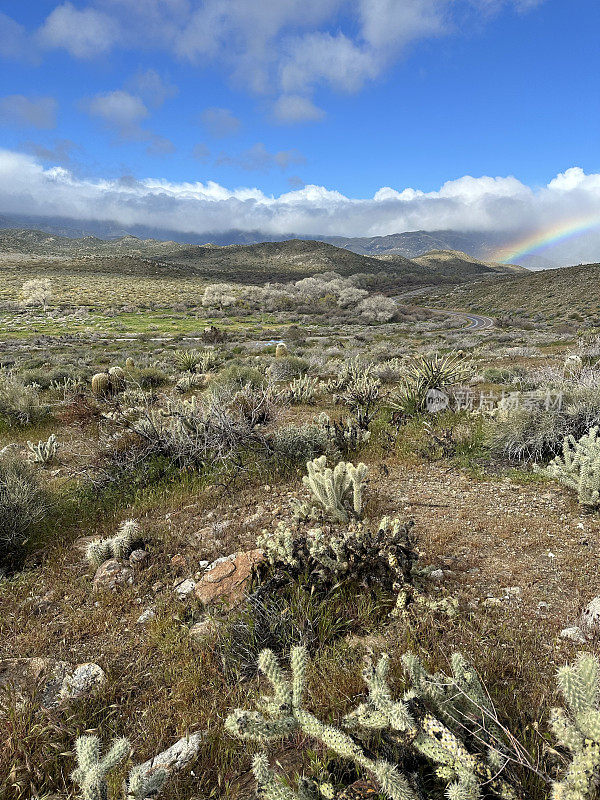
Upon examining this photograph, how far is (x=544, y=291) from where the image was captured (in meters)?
54.4

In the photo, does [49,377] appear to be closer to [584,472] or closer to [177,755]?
[177,755]

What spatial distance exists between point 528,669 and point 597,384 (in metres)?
5.01

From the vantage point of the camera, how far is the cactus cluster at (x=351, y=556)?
9.50 feet

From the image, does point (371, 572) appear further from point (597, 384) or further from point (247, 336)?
point (247, 336)

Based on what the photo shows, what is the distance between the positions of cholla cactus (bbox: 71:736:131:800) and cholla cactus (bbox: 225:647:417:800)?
445mm

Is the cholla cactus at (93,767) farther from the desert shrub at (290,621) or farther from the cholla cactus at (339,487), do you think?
the cholla cactus at (339,487)

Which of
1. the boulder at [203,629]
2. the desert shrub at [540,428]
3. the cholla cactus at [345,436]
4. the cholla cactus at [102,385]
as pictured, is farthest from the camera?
the cholla cactus at [102,385]

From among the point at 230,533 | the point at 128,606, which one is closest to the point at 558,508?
the point at 230,533

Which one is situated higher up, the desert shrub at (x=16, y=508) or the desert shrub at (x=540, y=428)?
the desert shrub at (x=540, y=428)

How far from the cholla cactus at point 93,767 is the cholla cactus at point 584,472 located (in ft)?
13.5

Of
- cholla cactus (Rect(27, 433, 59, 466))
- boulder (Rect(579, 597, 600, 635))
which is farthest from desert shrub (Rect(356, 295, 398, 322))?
boulder (Rect(579, 597, 600, 635))

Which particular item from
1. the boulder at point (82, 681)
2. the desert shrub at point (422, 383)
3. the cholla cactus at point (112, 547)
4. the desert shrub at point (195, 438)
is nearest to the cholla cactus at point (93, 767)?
the boulder at point (82, 681)

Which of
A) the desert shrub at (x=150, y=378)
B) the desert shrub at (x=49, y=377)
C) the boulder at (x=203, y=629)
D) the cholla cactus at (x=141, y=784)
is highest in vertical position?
the cholla cactus at (x=141, y=784)

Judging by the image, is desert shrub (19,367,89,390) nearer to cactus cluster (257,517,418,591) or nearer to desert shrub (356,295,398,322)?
cactus cluster (257,517,418,591)
